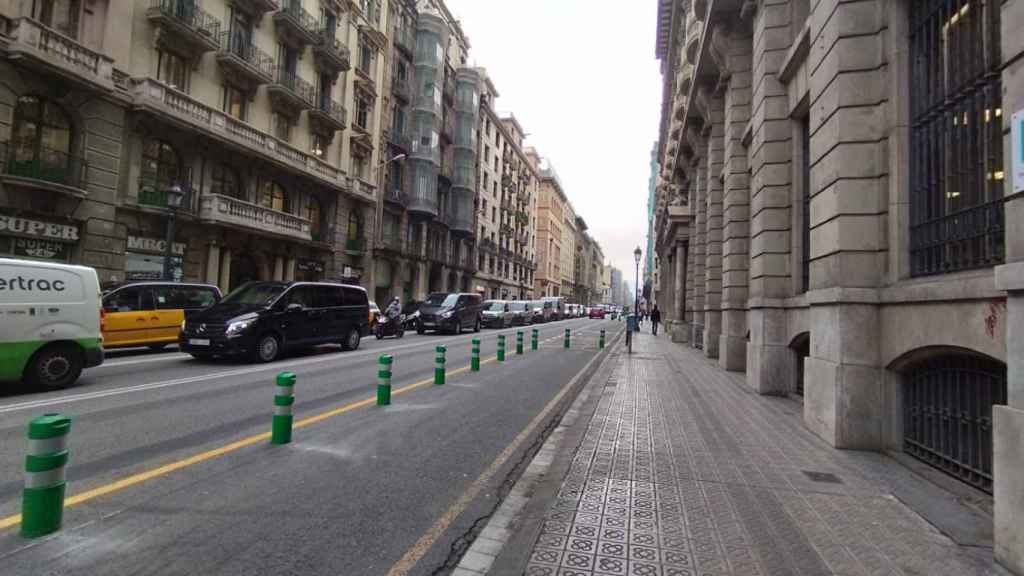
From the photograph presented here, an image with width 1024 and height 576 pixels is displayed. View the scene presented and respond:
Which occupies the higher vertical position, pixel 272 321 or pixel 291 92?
pixel 291 92

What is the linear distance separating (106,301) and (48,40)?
31.2 ft

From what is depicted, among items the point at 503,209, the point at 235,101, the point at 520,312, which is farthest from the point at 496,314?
the point at 503,209

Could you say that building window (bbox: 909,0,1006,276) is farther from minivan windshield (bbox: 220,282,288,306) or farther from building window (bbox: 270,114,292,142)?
building window (bbox: 270,114,292,142)

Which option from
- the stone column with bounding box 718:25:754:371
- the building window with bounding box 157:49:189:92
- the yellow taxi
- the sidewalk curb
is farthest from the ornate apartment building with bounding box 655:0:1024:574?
the building window with bounding box 157:49:189:92

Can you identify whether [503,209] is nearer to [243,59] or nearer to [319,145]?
[319,145]

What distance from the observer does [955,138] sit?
5.26 meters

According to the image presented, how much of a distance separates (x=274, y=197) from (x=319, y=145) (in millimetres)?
4854

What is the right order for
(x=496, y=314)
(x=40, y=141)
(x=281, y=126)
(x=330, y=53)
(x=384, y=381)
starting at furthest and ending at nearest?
(x=496, y=314), (x=330, y=53), (x=281, y=126), (x=40, y=141), (x=384, y=381)

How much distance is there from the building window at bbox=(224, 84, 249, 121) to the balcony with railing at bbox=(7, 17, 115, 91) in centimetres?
535

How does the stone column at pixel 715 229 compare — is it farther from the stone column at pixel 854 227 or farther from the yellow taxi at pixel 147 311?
the yellow taxi at pixel 147 311

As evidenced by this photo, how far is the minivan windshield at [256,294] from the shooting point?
42.1 ft

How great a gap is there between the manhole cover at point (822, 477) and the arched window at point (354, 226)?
3054cm

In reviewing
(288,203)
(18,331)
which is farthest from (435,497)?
(288,203)

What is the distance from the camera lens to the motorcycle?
21.2m
